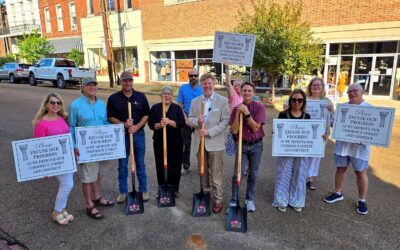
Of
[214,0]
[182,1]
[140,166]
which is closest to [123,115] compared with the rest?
[140,166]

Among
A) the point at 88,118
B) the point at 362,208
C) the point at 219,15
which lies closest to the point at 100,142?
the point at 88,118

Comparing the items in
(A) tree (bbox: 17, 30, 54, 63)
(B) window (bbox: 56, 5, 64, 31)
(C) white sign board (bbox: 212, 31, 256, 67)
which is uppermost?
(B) window (bbox: 56, 5, 64, 31)

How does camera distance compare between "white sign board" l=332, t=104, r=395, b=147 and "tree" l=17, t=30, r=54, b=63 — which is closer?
"white sign board" l=332, t=104, r=395, b=147

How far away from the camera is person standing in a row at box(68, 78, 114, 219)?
12.7 feet

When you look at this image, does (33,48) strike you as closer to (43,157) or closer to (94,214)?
(43,157)

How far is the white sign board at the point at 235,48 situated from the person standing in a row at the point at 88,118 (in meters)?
1.90

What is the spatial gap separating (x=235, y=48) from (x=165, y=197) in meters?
2.48

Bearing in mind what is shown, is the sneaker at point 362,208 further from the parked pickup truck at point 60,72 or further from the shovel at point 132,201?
the parked pickup truck at point 60,72

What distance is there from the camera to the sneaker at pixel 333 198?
441cm

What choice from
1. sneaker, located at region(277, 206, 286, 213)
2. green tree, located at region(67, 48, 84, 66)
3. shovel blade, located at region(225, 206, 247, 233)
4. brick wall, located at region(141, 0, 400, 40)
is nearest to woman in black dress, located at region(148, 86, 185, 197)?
shovel blade, located at region(225, 206, 247, 233)

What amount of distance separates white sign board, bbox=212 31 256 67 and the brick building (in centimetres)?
2704

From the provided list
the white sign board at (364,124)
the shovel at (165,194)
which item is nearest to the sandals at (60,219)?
the shovel at (165,194)

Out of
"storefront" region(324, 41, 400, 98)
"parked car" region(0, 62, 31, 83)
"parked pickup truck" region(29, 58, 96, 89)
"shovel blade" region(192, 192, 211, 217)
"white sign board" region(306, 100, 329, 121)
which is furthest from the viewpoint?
"parked car" region(0, 62, 31, 83)

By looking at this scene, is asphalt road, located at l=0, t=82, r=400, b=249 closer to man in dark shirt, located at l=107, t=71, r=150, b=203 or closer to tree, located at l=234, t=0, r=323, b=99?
man in dark shirt, located at l=107, t=71, r=150, b=203
